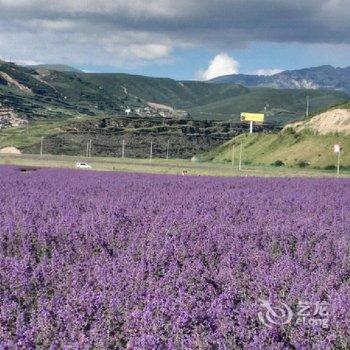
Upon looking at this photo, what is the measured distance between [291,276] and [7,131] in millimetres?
162667

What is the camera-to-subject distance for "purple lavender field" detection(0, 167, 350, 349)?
172 inches

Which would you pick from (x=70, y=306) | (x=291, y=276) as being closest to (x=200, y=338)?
(x=70, y=306)

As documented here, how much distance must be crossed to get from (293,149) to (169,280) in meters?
77.6

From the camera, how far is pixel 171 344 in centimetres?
394

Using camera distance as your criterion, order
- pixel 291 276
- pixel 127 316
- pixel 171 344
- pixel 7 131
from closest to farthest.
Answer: pixel 171 344 → pixel 127 316 → pixel 291 276 → pixel 7 131

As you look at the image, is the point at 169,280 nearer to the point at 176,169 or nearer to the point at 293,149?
the point at 176,169

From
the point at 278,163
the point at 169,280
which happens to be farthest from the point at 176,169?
the point at 169,280

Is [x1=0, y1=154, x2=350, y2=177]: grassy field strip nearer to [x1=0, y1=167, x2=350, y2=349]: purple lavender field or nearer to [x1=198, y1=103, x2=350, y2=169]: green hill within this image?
[x1=198, y1=103, x2=350, y2=169]: green hill

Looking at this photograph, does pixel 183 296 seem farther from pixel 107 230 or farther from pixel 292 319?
pixel 107 230

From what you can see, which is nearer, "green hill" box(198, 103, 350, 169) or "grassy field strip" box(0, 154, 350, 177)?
"grassy field strip" box(0, 154, 350, 177)

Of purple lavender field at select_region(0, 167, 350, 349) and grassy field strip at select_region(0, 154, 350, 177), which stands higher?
purple lavender field at select_region(0, 167, 350, 349)

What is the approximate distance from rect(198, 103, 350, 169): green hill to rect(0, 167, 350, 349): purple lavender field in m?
64.5

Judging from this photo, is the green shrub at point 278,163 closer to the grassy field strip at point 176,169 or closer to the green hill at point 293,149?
the green hill at point 293,149

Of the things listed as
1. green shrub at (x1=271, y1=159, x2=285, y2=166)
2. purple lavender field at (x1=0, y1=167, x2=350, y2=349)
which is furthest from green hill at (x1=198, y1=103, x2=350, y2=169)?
purple lavender field at (x1=0, y1=167, x2=350, y2=349)
